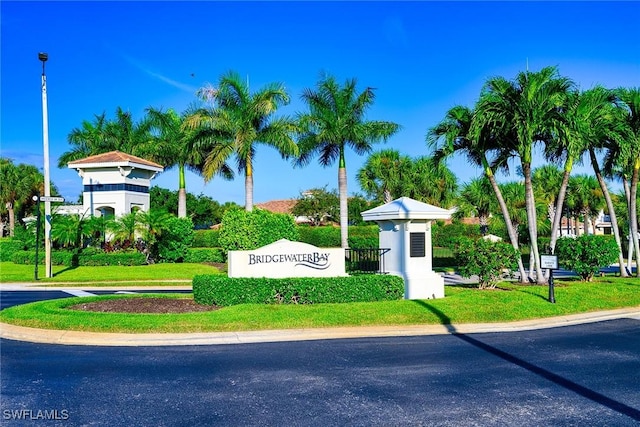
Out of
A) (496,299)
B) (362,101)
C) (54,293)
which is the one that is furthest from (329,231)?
(496,299)

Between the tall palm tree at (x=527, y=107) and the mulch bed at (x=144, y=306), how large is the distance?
10937 millimetres

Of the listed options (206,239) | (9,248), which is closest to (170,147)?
(206,239)

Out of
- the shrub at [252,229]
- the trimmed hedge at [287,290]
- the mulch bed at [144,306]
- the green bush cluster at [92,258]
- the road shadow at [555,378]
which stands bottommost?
the road shadow at [555,378]

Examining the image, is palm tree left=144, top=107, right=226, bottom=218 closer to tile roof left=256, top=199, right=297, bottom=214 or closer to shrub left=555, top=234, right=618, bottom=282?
shrub left=555, top=234, right=618, bottom=282

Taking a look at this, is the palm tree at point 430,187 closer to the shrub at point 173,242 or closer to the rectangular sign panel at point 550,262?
the shrub at point 173,242

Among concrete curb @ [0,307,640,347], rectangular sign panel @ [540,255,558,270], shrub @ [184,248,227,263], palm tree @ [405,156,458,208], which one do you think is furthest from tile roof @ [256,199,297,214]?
concrete curb @ [0,307,640,347]

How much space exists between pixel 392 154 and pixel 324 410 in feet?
142

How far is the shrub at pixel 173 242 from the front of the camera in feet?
112

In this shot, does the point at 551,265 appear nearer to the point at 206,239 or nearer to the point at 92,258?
the point at 92,258

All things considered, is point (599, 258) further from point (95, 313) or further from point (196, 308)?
point (95, 313)

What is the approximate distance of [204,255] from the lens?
3575 cm

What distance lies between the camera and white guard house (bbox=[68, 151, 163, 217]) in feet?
115

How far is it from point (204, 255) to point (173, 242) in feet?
7.48

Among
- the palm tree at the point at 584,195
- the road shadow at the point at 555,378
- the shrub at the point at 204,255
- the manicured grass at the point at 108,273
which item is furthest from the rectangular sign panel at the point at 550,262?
the palm tree at the point at 584,195
